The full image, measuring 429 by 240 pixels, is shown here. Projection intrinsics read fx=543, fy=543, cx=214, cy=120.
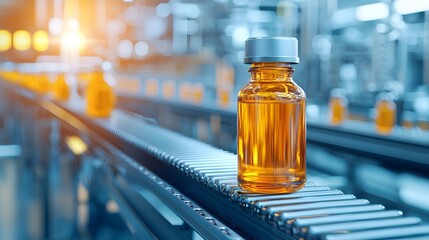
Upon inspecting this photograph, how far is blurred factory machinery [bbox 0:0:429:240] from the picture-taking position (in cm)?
58

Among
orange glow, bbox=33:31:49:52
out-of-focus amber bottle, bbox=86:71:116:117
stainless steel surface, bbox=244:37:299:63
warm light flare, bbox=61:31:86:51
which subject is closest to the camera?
stainless steel surface, bbox=244:37:299:63

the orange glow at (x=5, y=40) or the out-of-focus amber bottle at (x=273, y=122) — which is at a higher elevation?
the orange glow at (x=5, y=40)

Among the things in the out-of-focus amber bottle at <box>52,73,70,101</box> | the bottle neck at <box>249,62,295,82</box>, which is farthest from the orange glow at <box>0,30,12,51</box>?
the bottle neck at <box>249,62,295,82</box>

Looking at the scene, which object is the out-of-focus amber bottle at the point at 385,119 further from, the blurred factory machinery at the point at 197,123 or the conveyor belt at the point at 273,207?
the conveyor belt at the point at 273,207

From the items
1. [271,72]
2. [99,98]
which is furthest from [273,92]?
[99,98]

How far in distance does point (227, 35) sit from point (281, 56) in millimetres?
3520

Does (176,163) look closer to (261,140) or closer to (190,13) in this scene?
(261,140)

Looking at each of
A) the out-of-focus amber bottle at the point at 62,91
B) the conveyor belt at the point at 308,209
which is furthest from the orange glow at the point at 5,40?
the conveyor belt at the point at 308,209

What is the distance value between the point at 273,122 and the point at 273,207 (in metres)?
0.09

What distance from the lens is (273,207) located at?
483 mm

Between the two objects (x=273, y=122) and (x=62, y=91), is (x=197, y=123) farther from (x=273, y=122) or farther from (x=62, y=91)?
(x=273, y=122)

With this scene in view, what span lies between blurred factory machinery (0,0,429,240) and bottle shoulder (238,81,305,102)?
10cm

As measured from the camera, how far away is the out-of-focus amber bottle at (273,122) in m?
0.53

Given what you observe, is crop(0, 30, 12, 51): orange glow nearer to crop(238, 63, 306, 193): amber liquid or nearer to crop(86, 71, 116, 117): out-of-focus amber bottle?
crop(86, 71, 116, 117): out-of-focus amber bottle
